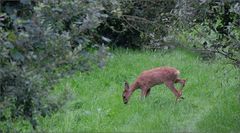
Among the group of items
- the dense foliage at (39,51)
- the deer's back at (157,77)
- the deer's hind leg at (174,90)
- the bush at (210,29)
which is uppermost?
the dense foliage at (39,51)

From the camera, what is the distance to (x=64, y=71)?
5.79 m

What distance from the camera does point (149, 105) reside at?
10.6m

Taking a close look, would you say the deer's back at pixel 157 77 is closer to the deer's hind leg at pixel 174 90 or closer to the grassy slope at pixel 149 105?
the deer's hind leg at pixel 174 90

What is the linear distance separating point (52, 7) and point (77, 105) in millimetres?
4936

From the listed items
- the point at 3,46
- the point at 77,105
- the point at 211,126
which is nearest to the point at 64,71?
the point at 3,46

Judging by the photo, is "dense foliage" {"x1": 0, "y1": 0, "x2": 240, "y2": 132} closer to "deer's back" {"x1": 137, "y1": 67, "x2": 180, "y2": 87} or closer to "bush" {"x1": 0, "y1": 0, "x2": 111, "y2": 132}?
"bush" {"x1": 0, "y1": 0, "x2": 111, "y2": 132}

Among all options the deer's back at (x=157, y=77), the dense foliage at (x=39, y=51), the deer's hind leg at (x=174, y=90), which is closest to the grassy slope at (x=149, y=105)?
the deer's hind leg at (x=174, y=90)

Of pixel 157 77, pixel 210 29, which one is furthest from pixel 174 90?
pixel 210 29

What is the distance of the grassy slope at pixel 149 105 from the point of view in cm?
Result: 898

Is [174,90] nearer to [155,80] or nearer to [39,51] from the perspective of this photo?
[155,80]

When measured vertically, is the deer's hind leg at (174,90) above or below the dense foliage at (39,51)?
below

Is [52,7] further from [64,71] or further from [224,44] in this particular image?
[224,44]

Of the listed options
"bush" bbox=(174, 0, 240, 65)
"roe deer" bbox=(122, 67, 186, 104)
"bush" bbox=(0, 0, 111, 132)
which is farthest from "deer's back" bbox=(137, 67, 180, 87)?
"bush" bbox=(0, 0, 111, 132)

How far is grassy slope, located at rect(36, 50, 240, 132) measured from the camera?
898 centimetres
